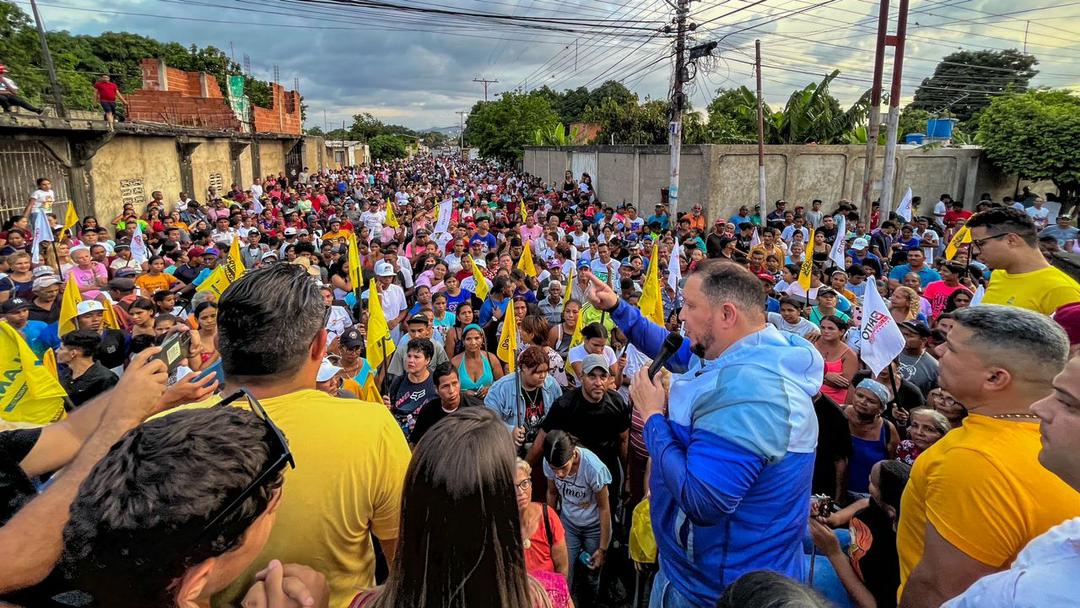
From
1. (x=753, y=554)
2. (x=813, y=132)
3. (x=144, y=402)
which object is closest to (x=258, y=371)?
(x=144, y=402)

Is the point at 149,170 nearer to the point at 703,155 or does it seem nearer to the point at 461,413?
the point at 703,155

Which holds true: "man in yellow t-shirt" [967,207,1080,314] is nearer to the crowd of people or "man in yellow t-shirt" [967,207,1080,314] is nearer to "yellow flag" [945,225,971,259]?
the crowd of people

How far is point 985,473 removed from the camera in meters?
1.68

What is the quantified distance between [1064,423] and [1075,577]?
33 centimetres

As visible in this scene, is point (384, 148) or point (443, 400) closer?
point (443, 400)

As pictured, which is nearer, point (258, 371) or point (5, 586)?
point (5, 586)

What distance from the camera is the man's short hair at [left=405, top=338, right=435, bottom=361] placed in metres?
4.71

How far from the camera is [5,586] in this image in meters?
1.18

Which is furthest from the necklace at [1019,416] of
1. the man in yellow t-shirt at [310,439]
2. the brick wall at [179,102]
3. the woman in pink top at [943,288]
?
the brick wall at [179,102]

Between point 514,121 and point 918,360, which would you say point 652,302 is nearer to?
point 918,360

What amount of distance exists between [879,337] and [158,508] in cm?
474

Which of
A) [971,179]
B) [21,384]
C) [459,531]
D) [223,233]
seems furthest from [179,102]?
[971,179]

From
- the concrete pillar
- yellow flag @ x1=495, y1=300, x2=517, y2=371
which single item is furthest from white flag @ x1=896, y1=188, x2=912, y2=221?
yellow flag @ x1=495, y1=300, x2=517, y2=371

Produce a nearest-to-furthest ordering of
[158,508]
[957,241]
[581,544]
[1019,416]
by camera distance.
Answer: [158,508]
[1019,416]
[581,544]
[957,241]
